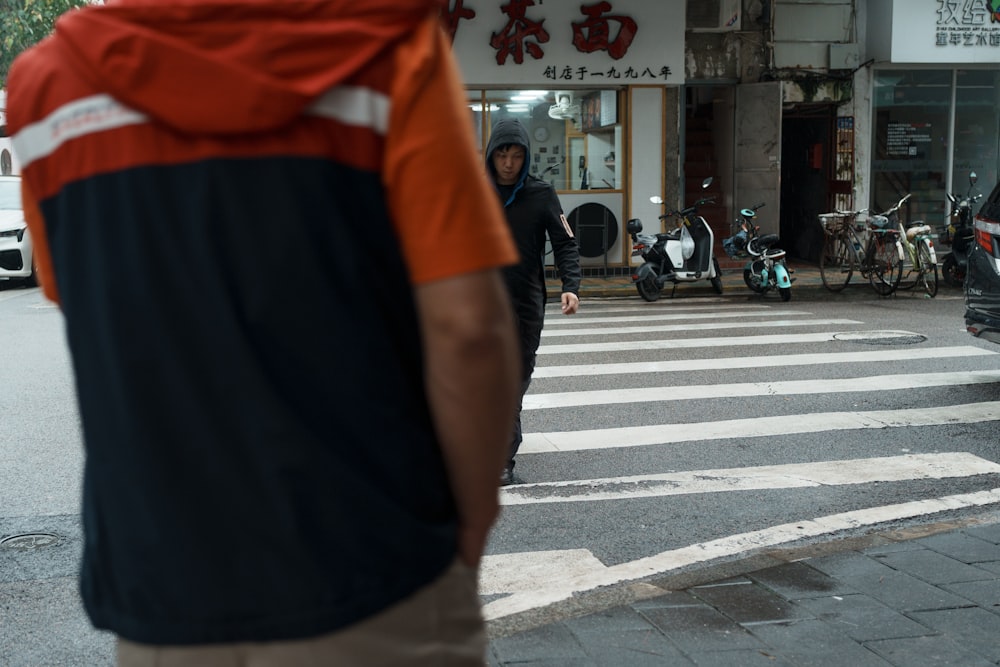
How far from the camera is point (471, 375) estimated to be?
141 cm

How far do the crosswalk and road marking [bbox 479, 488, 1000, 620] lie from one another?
1cm

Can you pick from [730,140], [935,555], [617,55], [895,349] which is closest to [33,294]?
[617,55]

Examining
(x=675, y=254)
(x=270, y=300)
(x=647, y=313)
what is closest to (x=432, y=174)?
(x=270, y=300)

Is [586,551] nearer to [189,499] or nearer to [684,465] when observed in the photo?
[684,465]

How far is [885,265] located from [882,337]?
13.5 ft

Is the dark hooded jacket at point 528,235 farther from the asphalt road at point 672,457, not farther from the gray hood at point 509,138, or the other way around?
the asphalt road at point 672,457

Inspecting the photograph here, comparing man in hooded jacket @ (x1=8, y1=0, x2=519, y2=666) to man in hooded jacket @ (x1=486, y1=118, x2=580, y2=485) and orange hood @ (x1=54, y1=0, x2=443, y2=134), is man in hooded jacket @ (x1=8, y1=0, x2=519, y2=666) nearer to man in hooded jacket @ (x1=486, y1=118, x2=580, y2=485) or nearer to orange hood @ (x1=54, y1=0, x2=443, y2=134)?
orange hood @ (x1=54, y1=0, x2=443, y2=134)

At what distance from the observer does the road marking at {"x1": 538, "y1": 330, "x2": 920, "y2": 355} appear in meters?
10.6

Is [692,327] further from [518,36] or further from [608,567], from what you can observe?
[608,567]

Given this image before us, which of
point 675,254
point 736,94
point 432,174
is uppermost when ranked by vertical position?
point 736,94

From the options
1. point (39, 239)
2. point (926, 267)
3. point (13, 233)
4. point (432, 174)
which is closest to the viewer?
point (432, 174)

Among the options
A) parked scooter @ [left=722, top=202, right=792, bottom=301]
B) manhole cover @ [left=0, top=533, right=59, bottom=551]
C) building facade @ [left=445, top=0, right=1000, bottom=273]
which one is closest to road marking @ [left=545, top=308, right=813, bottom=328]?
parked scooter @ [left=722, top=202, right=792, bottom=301]

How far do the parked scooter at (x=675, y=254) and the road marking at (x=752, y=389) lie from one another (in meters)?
6.03

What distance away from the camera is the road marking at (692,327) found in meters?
11.8
